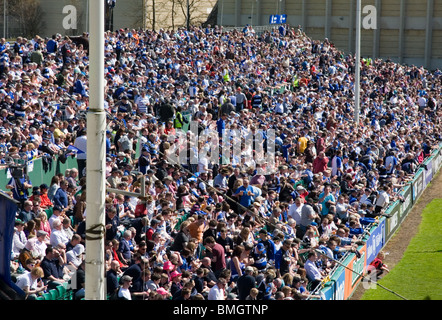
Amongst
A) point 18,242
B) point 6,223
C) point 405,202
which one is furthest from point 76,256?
point 405,202

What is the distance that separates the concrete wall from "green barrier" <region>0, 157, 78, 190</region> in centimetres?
4467

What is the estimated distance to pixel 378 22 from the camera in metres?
61.6

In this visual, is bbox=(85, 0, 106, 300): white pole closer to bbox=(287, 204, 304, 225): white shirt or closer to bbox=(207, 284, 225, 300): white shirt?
bbox=(207, 284, 225, 300): white shirt

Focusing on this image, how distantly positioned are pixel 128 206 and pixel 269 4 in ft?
167

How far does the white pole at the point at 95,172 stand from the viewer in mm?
6922

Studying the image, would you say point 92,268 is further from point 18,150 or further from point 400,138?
point 400,138

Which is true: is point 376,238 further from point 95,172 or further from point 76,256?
point 95,172

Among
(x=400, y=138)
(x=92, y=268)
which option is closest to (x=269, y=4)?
(x=400, y=138)

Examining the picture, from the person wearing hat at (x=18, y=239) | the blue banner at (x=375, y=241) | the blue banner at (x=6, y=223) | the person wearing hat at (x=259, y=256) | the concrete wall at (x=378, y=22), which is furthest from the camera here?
the concrete wall at (x=378, y=22)

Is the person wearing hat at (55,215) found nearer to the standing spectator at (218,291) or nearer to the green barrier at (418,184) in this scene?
the standing spectator at (218,291)

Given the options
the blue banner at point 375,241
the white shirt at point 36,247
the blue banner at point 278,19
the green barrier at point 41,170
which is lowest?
the blue banner at point 375,241

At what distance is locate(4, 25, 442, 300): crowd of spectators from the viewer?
12.2m

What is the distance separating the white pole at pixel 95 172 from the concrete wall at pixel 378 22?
54077 mm

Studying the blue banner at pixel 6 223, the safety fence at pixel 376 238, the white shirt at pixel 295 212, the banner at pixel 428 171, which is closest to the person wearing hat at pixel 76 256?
the safety fence at pixel 376 238
